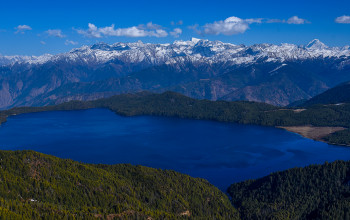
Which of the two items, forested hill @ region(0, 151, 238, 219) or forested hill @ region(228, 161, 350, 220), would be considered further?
forested hill @ region(228, 161, 350, 220)

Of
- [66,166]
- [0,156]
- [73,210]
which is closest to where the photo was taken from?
[73,210]

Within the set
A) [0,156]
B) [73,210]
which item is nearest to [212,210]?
[73,210]

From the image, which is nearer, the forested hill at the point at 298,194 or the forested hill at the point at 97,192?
the forested hill at the point at 97,192

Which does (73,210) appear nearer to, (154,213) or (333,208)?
(154,213)

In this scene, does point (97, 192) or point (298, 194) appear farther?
point (298, 194)
